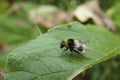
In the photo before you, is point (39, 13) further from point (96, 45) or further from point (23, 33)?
point (96, 45)

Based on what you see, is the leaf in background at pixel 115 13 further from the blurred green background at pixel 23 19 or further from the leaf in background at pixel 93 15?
the leaf in background at pixel 93 15

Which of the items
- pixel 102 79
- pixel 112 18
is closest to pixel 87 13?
pixel 112 18

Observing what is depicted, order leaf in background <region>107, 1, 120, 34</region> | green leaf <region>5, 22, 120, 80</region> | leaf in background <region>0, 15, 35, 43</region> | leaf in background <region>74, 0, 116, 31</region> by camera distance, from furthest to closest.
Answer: leaf in background <region>0, 15, 35, 43</region> → leaf in background <region>107, 1, 120, 34</region> → leaf in background <region>74, 0, 116, 31</region> → green leaf <region>5, 22, 120, 80</region>

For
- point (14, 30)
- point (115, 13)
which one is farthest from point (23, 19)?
point (115, 13)

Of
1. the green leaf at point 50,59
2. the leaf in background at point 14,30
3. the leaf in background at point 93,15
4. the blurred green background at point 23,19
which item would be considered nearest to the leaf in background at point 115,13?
the blurred green background at point 23,19

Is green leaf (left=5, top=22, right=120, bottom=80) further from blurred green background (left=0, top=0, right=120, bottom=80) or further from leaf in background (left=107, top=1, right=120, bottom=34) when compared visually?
leaf in background (left=107, top=1, right=120, bottom=34)

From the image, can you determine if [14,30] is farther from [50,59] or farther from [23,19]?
[50,59]

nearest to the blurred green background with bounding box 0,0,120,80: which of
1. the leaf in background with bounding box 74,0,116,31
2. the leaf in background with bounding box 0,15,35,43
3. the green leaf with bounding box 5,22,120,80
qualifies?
the leaf in background with bounding box 0,15,35,43

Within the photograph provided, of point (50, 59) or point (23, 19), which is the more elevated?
point (23, 19)
